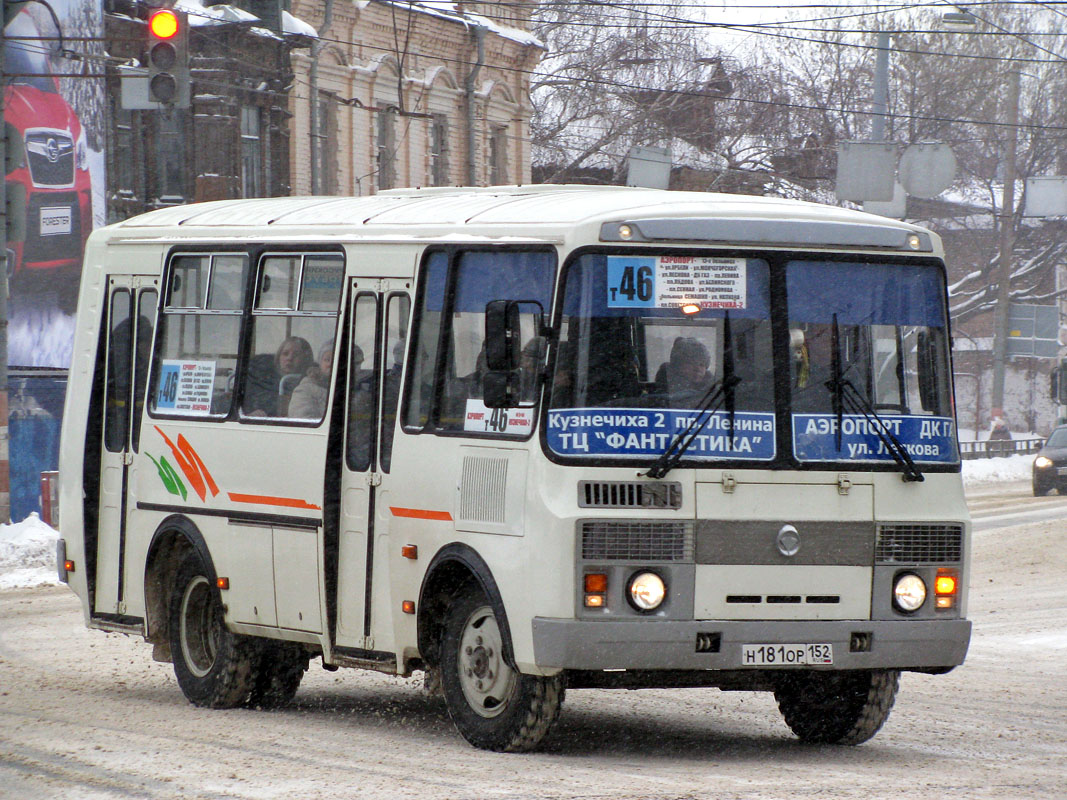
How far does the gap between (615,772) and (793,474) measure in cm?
152

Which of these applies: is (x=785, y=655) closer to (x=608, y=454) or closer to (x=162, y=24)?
(x=608, y=454)

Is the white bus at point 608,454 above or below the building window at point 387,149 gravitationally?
below

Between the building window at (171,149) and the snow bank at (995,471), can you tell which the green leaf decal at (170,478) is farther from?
the snow bank at (995,471)

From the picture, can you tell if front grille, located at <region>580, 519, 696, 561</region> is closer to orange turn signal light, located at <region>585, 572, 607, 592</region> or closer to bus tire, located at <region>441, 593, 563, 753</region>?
orange turn signal light, located at <region>585, 572, 607, 592</region>

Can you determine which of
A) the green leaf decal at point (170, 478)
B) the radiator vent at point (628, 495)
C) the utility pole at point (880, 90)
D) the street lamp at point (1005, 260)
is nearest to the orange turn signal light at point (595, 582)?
the radiator vent at point (628, 495)

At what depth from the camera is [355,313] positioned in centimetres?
970

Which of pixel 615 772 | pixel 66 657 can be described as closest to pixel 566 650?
pixel 615 772

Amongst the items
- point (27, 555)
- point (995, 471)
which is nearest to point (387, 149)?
point (995, 471)

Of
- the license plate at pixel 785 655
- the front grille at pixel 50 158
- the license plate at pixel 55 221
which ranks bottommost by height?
the license plate at pixel 785 655

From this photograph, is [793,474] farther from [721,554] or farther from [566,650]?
[566,650]

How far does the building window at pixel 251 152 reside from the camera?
3397 centimetres

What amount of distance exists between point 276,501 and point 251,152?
24843 millimetres

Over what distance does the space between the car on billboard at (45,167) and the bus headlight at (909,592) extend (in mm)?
19645

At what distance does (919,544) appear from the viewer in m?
8.77
